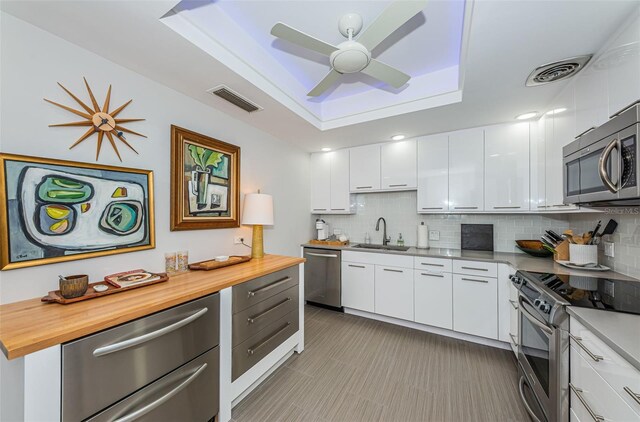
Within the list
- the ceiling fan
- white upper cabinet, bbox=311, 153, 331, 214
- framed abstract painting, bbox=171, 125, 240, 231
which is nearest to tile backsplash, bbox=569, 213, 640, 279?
the ceiling fan

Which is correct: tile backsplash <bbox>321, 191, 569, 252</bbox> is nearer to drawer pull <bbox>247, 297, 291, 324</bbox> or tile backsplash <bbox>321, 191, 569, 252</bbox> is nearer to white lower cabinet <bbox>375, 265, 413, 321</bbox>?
white lower cabinet <bbox>375, 265, 413, 321</bbox>

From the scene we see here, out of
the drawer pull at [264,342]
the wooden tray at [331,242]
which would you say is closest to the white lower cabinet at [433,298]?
the wooden tray at [331,242]

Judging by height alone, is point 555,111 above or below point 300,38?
below

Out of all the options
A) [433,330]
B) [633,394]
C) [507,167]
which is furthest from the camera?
[433,330]

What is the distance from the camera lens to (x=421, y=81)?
2219mm

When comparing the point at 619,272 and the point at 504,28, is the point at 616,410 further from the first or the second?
the point at 504,28

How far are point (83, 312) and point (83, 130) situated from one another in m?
1.08

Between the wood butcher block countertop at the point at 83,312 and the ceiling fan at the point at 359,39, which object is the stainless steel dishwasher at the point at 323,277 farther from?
the ceiling fan at the point at 359,39

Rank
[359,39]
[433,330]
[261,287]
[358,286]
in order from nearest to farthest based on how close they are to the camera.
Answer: [359,39], [261,287], [433,330], [358,286]

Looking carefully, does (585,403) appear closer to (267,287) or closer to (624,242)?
(624,242)

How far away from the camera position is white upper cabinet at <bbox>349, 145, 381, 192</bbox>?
3.24 meters

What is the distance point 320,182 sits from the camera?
3682 millimetres

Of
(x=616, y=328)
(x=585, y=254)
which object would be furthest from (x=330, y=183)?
(x=616, y=328)

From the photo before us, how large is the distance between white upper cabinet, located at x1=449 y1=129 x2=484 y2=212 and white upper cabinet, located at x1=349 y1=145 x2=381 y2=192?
0.90 m
